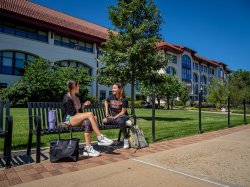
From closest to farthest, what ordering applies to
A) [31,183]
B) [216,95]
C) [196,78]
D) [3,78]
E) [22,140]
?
[31,183], [22,140], [3,78], [216,95], [196,78]

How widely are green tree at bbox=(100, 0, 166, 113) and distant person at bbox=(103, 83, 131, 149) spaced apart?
5984 millimetres

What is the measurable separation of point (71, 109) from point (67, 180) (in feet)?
5.53

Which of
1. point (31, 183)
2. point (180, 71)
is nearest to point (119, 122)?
point (31, 183)

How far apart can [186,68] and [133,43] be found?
153 ft

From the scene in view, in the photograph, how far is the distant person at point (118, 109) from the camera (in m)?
5.09

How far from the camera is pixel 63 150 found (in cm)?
391

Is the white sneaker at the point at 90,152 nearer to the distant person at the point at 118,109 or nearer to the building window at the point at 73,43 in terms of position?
the distant person at the point at 118,109

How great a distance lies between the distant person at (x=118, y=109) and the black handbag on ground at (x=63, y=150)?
4.54ft

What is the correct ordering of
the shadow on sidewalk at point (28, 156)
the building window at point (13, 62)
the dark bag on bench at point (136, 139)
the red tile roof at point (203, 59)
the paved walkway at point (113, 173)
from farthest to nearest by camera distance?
1. the red tile roof at point (203, 59)
2. the building window at point (13, 62)
3. the dark bag on bench at point (136, 139)
4. the shadow on sidewalk at point (28, 156)
5. the paved walkway at point (113, 173)

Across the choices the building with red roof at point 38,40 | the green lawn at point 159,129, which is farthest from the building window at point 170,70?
the green lawn at point 159,129

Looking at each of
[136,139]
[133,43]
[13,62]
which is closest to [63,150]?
[136,139]

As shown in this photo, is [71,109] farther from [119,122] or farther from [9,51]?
[9,51]

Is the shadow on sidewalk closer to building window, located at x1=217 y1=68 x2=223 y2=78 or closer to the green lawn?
the green lawn

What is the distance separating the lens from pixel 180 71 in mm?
53094
